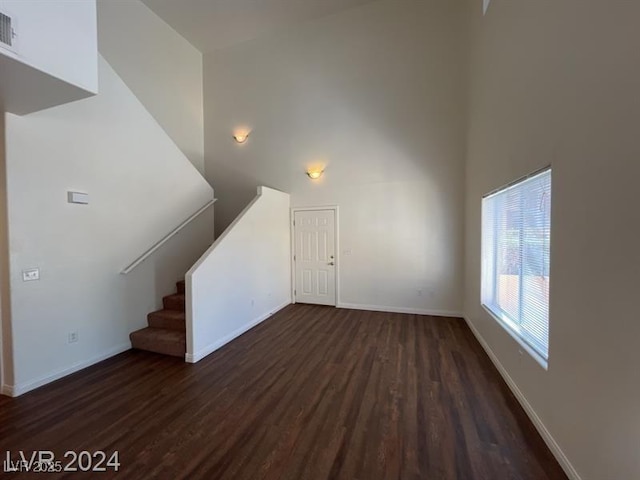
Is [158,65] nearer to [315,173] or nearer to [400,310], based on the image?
[315,173]

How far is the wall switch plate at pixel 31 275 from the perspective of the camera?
266 cm

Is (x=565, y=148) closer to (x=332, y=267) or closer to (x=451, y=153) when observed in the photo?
(x=451, y=153)

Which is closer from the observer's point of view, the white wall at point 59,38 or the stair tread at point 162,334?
the white wall at point 59,38

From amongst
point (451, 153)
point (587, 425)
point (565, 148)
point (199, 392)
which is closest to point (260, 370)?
point (199, 392)

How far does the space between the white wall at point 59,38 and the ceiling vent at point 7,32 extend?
3 cm

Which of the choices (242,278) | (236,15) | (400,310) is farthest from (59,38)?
(400,310)

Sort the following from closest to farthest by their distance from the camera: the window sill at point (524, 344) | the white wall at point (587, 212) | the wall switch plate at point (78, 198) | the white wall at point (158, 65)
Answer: the white wall at point (587, 212)
the window sill at point (524, 344)
the wall switch plate at point (78, 198)
the white wall at point (158, 65)

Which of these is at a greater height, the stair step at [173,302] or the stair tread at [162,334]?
the stair step at [173,302]

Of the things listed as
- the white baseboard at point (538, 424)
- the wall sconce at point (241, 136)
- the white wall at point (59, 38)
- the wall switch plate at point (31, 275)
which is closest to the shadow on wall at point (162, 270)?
the wall switch plate at point (31, 275)

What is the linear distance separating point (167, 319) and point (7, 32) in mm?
3184

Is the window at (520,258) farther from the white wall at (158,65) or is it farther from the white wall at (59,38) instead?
the white wall at (158,65)

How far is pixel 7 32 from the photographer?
5.81 feet

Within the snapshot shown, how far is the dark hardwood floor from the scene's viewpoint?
1.81 metres

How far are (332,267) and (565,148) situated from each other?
4.20 m
